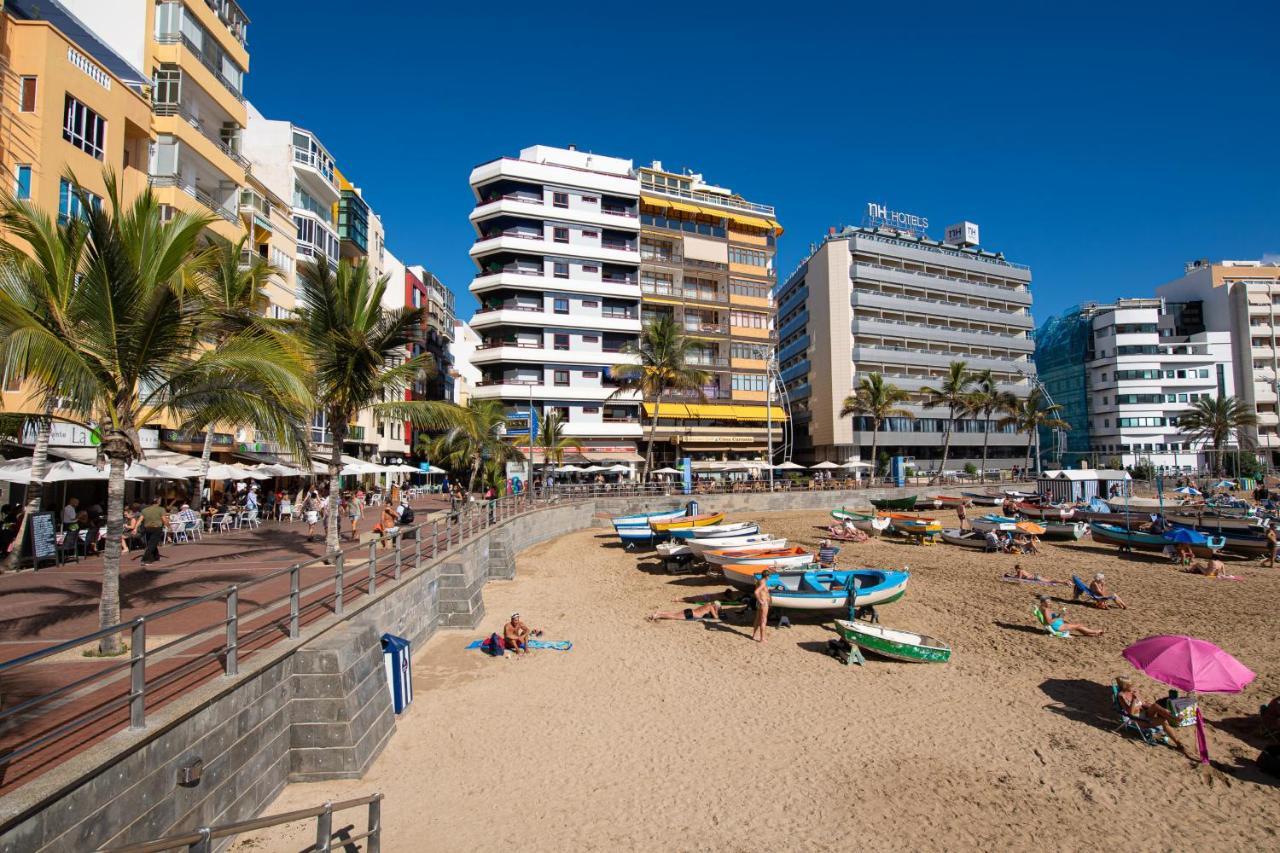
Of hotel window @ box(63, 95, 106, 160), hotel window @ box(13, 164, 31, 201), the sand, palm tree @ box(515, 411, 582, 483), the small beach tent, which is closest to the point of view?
the sand

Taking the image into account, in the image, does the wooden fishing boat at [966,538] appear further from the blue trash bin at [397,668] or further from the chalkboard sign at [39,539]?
the chalkboard sign at [39,539]

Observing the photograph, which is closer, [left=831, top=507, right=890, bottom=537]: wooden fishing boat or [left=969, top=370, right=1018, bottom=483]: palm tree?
[left=831, top=507, right=890, bottom=537]: wooden fishing boat

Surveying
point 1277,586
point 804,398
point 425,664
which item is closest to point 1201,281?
point 804,398

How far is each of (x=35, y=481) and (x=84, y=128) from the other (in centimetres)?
1274

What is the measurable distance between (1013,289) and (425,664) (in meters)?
82.6

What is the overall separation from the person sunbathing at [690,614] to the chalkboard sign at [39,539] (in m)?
14.3

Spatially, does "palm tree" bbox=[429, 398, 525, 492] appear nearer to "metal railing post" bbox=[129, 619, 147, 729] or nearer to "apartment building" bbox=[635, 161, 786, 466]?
A: "apartment building" bbox=[635, 161, 786, 466]

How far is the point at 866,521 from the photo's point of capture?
114 feet

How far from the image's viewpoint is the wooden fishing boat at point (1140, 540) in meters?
24.7

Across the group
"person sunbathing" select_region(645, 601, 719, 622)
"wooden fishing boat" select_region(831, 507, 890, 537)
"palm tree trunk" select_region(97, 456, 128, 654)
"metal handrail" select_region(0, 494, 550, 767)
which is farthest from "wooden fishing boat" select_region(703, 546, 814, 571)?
"palm tree trunk" select_region(97, 456, 128, 654)

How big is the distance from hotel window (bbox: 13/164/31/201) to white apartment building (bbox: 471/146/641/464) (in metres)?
33.5

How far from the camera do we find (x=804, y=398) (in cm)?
7381

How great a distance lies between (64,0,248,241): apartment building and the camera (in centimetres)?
2516

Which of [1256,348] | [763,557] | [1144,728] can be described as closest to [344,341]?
[763,557]
